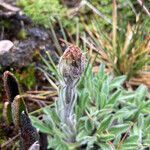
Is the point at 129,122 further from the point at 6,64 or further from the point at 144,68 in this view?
the point at 6,64


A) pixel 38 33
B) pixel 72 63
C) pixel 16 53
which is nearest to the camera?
pixel 72 63

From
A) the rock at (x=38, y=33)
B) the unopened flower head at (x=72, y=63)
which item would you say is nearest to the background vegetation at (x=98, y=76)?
the rock at (x=38, y=33)

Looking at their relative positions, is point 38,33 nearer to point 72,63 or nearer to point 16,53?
point 16,53

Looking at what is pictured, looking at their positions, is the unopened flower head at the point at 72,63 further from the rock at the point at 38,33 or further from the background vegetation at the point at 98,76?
the rock at the point at 38,33

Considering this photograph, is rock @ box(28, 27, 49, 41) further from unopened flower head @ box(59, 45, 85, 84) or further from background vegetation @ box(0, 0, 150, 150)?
unopened flower head @ box(59, 45, 85, 84)

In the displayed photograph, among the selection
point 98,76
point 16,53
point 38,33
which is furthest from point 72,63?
point 38,33

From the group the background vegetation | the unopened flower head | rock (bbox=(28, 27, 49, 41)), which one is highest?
the unopened flower head

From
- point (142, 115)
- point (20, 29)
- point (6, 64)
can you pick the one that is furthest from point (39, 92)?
point (142, 115)

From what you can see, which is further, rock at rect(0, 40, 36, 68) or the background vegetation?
rock at rect(0, 40, 36, 68)

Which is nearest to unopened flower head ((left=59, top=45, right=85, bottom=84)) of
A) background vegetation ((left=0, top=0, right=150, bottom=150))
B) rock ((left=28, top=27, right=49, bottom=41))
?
background vegetation ((left=0, top=0, right=150, bottom=150))
